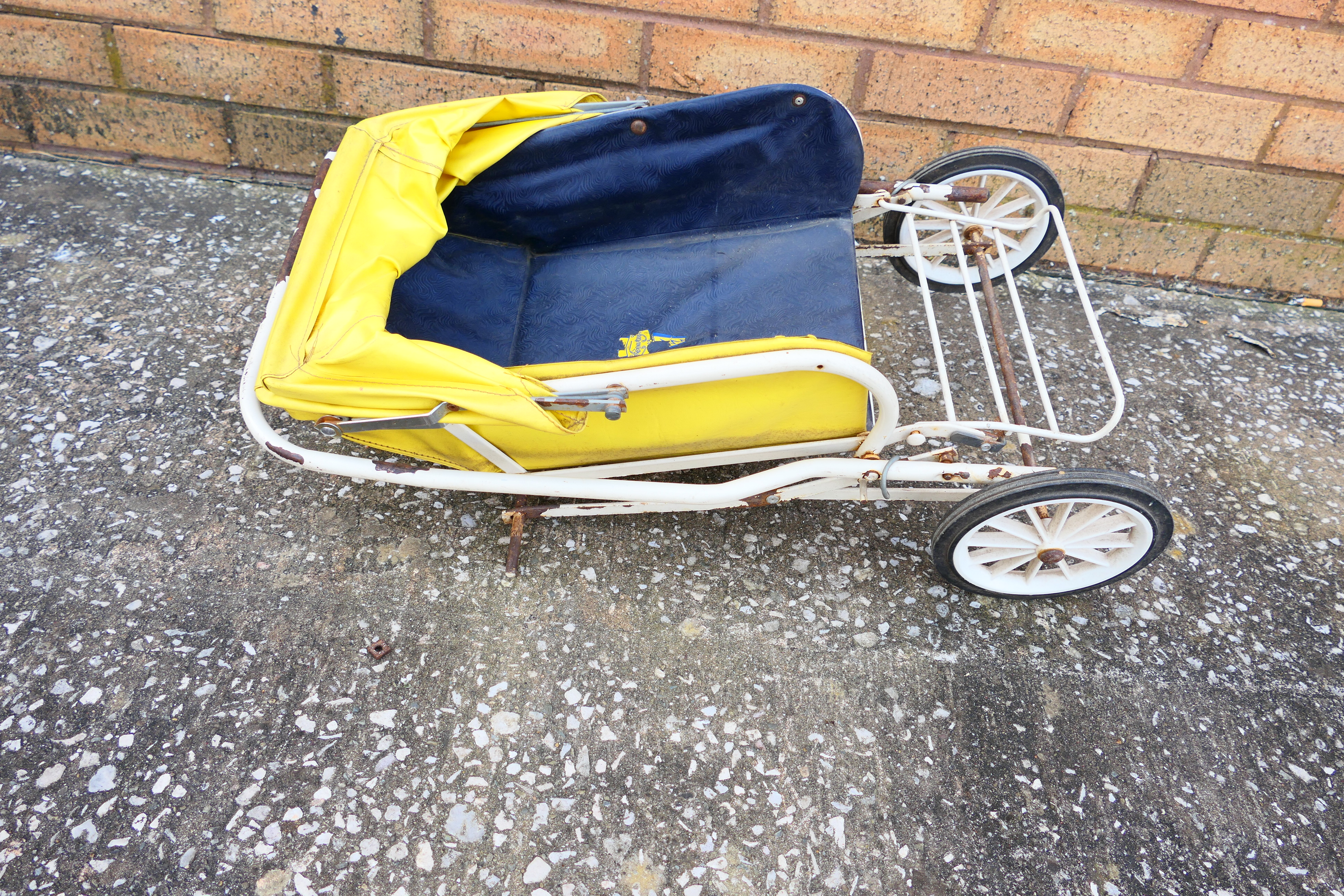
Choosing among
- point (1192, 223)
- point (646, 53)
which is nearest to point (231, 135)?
point (646, 53)

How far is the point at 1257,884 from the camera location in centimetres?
180

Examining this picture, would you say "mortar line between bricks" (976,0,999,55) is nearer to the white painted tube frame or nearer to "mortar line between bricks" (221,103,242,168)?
the white painted tube frame

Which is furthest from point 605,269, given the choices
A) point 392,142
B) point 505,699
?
point 505,699

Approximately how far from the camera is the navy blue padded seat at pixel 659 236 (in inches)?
86.0

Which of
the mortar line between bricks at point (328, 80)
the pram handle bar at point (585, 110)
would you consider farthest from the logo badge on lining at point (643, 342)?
the mortar line between bricks at point (328, 80)

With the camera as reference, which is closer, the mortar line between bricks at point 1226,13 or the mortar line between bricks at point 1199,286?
the mortar line between bricks at point 1226,13

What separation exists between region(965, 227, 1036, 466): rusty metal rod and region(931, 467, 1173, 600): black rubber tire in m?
0.16

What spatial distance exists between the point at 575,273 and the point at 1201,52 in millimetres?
2562

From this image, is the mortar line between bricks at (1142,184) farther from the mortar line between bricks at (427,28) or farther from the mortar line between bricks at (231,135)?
the mortar line between bricks at (231,135)

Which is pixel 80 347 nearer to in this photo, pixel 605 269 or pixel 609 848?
pixel 605 269

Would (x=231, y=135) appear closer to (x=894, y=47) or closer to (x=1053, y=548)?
(x=894, y=47)

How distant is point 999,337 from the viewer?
2279 millimetres

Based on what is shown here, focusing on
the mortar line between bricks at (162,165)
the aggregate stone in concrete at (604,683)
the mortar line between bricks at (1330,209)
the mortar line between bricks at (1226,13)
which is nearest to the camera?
the aggregate stone in concrete at (604,683)

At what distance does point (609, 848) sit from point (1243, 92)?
3.55 metres
